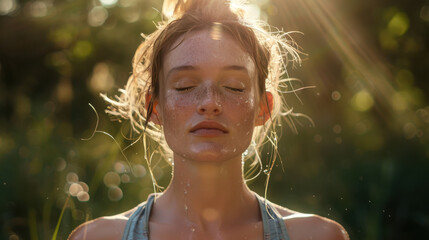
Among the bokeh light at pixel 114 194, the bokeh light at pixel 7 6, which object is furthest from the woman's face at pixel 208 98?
the bokeh light at pixel 7 6

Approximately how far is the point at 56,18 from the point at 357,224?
382 centimetres

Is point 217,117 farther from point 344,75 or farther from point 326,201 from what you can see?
point 344,75

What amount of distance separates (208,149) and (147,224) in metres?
0.49

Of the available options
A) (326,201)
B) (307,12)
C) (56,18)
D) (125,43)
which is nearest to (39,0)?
(56,18)

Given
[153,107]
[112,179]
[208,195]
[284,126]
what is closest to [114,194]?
[112,179]

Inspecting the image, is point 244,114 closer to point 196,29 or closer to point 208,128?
point 208,128

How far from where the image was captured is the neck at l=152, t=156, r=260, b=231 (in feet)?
7.70

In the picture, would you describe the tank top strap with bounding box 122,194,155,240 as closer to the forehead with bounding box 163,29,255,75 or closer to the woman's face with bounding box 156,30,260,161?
the woman's face with bounding box 156,30,260,161

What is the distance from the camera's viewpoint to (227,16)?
2.50 meters

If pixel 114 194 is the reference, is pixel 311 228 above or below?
above

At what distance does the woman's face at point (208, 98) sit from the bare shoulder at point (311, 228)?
16.3 inches

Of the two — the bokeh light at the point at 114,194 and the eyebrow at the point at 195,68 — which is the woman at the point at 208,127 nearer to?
the eyebrow at the point at 195,68

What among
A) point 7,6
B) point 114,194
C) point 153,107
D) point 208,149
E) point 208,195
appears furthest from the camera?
point 7,6

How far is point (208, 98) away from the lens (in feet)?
7.27
